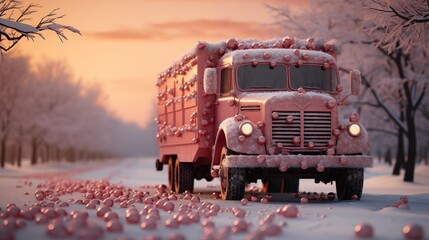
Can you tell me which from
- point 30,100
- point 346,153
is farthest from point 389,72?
point 30,100

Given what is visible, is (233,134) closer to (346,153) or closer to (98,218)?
(346,153)

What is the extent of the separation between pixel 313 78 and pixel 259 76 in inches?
42.1

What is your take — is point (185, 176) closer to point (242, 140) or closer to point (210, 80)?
point (210, 80)

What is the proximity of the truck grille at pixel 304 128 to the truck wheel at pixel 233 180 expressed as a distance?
828 millimetres

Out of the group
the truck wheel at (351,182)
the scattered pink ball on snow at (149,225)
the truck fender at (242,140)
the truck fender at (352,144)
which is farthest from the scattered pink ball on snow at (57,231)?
the truck wheel at (351,182)

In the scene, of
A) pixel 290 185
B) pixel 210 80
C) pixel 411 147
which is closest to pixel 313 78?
pixel 210 80

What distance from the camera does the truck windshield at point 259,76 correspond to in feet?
42.1

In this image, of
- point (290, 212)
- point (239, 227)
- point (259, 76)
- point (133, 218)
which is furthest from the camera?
point (259, 76)

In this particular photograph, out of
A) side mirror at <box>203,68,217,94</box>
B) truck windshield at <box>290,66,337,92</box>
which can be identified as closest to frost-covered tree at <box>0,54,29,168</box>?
side mirror at <box>203,68,217,94</box>

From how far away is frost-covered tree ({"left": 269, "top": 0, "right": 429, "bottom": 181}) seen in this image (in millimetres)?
22203

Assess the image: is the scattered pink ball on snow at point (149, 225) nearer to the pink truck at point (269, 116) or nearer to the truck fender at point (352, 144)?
the pink truck at point (269, 116)

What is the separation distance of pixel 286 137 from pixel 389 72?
1389 centimetres

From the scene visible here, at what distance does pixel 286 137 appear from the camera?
11.8 meters

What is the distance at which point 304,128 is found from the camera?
11812mm
